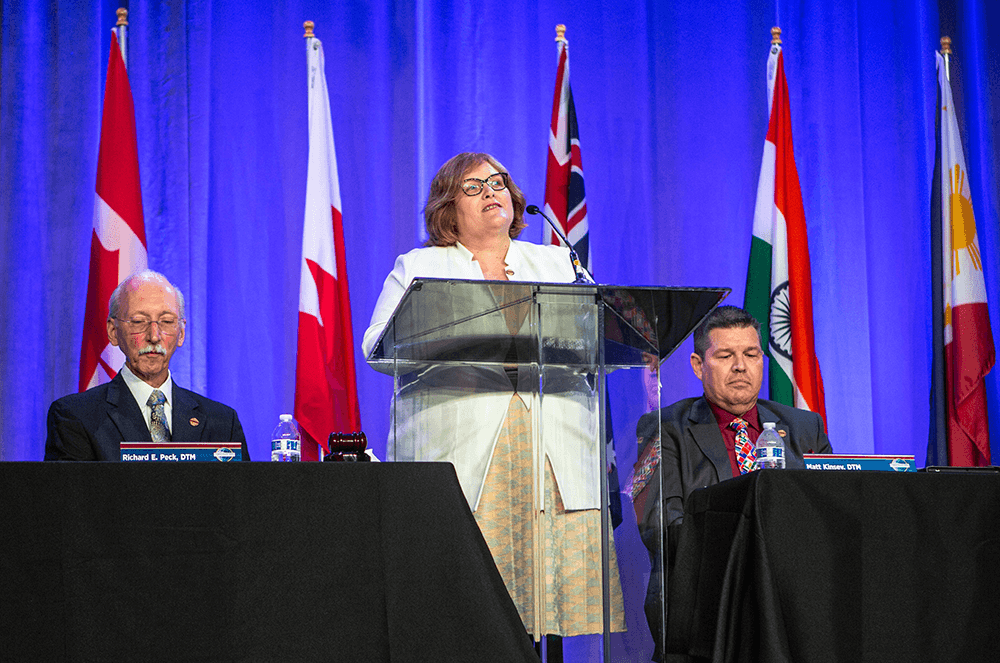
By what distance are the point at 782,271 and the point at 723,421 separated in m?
1.30

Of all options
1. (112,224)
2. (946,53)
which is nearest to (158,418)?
(112,224)

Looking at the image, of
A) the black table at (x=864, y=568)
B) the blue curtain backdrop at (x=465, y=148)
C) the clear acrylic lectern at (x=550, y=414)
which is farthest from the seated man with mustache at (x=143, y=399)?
the black table at (x=864, y=568)

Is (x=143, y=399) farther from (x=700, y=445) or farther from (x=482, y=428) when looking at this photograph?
(x=700, y=445)

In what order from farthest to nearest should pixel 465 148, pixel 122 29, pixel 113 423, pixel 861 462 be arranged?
pixel 465 148, pixel 122 29, pixel 113 423, pixel 861 462

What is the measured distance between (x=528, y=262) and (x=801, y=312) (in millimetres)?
1877

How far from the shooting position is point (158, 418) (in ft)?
9.76

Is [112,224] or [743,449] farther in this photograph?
[112,224]

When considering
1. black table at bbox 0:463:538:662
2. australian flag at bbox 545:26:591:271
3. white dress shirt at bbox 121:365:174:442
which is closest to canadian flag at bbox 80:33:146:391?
white dress shirt at bbox 121:365:174:442

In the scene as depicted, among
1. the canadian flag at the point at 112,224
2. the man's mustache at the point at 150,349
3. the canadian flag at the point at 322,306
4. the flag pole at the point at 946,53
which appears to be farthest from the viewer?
the flag pole at the point at 946,53

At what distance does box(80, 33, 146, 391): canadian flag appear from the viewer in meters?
3.81

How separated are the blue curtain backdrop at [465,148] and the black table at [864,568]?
274cm

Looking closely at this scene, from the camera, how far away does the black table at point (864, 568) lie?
1.67 meters

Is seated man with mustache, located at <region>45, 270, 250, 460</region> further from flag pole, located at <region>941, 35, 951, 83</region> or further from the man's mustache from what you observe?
flag pole, located at <region>941, 35, 951, 83</region>

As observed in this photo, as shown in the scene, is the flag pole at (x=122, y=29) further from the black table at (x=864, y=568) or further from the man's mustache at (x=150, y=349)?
the black table at (x=864, y=568)
